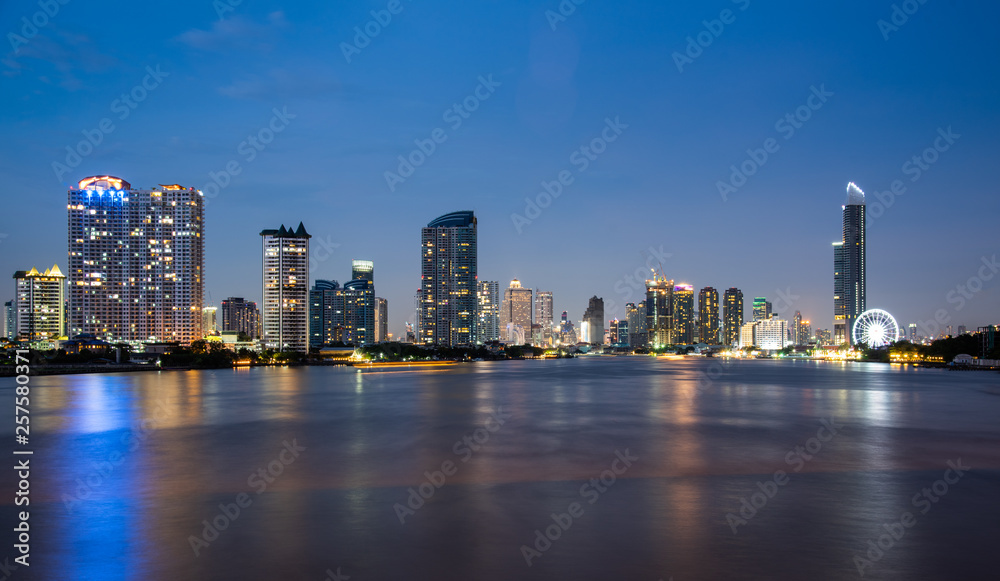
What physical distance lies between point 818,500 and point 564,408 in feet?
87.4

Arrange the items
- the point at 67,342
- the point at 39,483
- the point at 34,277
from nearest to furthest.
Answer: the point at 39,483
the point at 67,342
the point at 34,277

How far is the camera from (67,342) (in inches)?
4700

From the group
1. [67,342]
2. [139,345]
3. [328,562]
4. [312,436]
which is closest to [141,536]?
[328,562]

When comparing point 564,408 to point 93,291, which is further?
point 93,291

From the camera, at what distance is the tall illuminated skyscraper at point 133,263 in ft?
461

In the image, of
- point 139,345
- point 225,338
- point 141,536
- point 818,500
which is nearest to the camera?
point 141,536

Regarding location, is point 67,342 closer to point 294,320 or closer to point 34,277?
point 34,277

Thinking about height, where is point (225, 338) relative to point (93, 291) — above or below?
below
